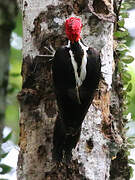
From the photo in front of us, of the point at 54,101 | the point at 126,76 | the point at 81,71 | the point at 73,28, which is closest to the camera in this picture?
the point at 73,28

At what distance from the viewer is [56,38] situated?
112 inches

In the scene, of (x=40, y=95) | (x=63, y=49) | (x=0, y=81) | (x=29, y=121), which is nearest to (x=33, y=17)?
(x=63, y=49)

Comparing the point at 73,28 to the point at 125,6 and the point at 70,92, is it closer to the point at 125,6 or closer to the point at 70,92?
the point at 70,92

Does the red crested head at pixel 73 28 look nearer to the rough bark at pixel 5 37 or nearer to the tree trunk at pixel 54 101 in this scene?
the tree trunk at pixel 54 101

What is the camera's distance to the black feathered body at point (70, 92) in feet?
8.29

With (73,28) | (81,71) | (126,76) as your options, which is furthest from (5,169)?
(126,76)

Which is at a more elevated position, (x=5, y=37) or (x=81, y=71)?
(x=5, y=37)

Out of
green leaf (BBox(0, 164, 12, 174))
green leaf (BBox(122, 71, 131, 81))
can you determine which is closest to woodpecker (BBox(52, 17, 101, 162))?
green leaf (BBox(0, 164, 12, 174))

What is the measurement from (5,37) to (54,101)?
1.81 meters

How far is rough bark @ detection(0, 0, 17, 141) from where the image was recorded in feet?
3.07

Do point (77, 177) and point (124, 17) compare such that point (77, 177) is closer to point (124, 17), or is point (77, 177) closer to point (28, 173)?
point (28, 173)

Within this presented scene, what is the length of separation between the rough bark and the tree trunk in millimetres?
1640

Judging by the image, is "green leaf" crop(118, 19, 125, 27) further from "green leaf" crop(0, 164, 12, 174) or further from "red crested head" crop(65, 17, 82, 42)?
"green leaf" crop(0, 164, 12, 174)

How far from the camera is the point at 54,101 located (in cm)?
272
